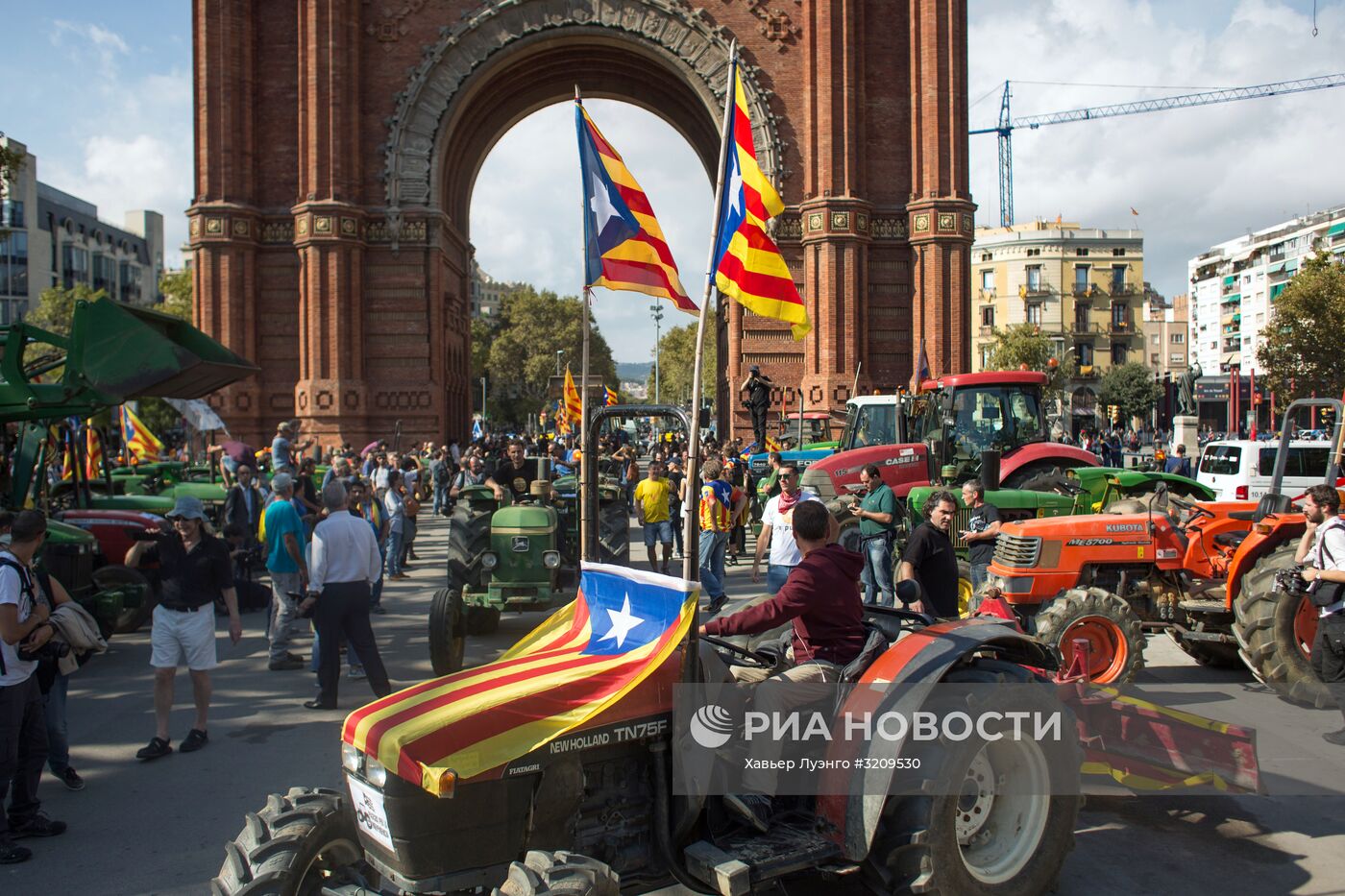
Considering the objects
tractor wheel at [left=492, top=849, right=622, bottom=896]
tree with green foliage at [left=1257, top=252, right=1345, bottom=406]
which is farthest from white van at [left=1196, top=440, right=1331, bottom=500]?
tree with green foliage at [left=1257, top=252, right=1345, bottom=406]

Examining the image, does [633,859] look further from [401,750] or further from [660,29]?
[660,29]

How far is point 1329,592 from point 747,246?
4.96 metres

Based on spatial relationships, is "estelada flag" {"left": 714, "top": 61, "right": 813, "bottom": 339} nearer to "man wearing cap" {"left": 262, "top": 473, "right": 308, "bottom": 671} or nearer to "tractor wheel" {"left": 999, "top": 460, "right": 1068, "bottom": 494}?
"man wearing cap" {"left": 262, "top": 473, "right": 308, "bottom": 671}

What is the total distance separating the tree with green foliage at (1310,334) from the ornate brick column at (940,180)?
20687 millimetres

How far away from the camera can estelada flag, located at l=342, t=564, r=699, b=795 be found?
11.5 feet

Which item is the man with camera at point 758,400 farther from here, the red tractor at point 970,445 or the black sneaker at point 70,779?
the black sneaker at point 70,779

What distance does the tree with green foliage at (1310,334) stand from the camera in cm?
3928

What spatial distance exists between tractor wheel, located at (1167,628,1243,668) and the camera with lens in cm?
865

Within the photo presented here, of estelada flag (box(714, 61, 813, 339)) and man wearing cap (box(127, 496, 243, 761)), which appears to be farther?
man wearing cap (box(127, 496, 243, 761))

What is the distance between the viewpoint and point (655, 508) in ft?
46.6

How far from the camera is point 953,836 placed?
4.08 m

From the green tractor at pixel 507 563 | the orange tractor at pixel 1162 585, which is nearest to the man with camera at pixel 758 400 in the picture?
the green tractor at pixel 507 563

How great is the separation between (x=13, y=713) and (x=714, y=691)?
4208 millimetres

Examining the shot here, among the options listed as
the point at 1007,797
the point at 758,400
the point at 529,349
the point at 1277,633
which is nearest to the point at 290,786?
the point at 1007,797
